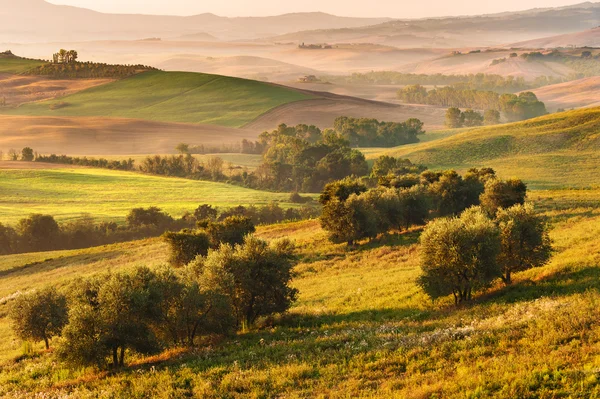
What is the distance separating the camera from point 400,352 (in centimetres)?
2348

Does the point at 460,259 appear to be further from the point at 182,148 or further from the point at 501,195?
the point at 182,148

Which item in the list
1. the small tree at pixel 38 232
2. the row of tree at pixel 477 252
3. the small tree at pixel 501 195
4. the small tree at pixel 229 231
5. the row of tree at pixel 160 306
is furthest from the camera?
the small tree at pixel 38 232

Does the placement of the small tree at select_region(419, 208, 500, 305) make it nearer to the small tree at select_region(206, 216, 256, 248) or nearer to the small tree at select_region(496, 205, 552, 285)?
the small tree at select_region(496, 205, 552, 285)

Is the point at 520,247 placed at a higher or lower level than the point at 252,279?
higher

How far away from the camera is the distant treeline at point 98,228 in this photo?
301 ft

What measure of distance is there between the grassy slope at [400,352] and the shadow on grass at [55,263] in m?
32.2

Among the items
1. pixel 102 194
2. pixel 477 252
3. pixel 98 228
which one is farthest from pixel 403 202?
pixel 102 194

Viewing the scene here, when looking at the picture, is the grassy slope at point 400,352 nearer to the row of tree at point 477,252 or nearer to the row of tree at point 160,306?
the row of tree at point 477,252

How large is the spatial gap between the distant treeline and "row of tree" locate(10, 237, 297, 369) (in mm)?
52060

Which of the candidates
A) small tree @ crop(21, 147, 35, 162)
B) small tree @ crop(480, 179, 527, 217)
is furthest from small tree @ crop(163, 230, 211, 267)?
small tree @ crop(21, 147, 35, 162)

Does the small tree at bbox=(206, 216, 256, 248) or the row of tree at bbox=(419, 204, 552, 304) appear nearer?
the row of tree at bbox=(419, 204, 552, 304)

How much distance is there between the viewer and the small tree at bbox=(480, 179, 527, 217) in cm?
5747

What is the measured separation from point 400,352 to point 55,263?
63872mm

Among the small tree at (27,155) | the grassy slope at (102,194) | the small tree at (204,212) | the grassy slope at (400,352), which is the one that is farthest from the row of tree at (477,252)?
the small tree at (27,155)
